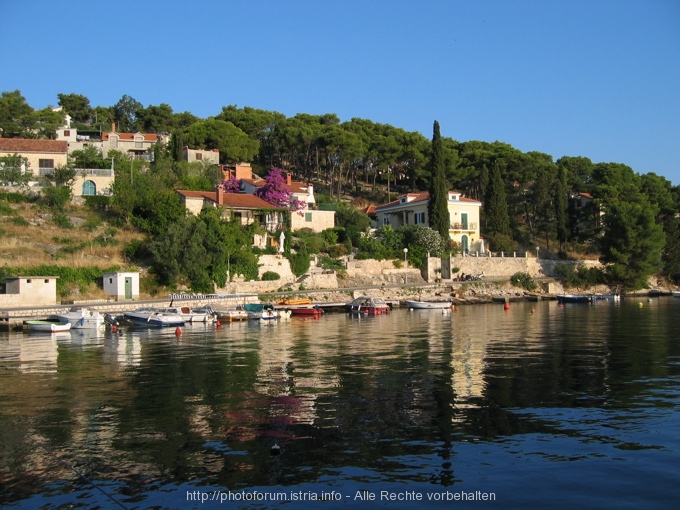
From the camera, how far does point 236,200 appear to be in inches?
2029

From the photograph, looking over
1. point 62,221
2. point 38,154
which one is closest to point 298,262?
point 62,221

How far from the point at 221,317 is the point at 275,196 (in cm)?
1777

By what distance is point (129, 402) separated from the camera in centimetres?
1562

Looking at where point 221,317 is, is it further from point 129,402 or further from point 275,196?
point 129,402

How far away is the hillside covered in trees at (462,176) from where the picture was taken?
58.2m

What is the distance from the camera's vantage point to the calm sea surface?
982 centimetres

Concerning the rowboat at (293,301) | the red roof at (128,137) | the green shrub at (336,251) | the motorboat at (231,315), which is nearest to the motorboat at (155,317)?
the motorboat at (231,315)

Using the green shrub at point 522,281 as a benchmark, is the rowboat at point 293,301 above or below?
below

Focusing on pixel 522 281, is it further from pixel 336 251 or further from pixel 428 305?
pixel 336 251

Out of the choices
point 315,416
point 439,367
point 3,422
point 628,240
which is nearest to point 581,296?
point 628,240

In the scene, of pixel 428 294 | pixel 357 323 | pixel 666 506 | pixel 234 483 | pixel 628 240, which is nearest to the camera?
pixel 666 506

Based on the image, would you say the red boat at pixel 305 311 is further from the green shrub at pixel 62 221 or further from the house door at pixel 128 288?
the green shrub at pixel 62 221

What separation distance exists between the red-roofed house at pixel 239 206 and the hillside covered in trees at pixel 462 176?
176 inches

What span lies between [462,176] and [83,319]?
49.0m
